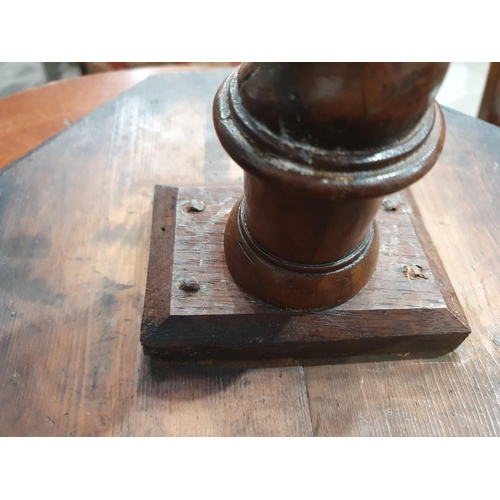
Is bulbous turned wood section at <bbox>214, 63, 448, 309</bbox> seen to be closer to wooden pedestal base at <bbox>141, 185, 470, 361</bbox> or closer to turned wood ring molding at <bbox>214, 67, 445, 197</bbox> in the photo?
turned wood ring molding at <bbox>214, 67, 445, 197</bbox>

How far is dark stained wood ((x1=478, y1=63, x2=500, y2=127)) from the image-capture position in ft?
3.28

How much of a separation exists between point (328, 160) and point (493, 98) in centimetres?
84

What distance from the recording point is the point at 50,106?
2.95 ft

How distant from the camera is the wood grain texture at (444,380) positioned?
1.78 ft

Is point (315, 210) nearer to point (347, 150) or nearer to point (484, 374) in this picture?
point (347, 150)

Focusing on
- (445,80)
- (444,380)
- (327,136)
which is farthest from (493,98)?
(445,80)

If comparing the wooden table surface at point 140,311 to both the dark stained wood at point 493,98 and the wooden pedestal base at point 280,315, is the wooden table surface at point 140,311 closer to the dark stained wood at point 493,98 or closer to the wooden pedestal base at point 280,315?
the wooden pedestal base at point 280,315

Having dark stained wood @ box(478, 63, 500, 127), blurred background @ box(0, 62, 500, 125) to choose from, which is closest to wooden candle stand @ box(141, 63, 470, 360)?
dark stained wood @ box(478, 63, 500, 127)

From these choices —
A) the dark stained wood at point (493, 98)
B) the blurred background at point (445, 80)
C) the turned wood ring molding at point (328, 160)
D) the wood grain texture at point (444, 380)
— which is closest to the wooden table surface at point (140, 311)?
the wood grain texture at point (444, 380)

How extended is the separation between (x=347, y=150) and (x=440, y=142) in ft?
0.33

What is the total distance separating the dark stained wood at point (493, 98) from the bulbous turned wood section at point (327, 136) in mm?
696

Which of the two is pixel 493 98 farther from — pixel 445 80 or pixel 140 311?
pixel 445 80

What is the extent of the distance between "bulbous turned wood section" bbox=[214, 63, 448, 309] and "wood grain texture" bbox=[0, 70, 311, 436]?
0.22 metres

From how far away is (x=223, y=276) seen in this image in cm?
59
